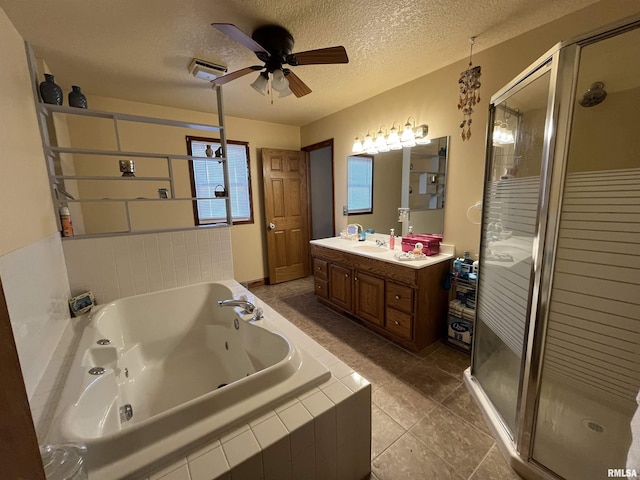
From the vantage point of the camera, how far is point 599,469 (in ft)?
3.76

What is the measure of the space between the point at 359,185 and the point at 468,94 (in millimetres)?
1448

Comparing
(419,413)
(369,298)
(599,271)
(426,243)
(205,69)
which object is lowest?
(419,413)

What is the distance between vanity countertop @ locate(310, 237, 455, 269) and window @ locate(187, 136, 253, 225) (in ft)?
4.29

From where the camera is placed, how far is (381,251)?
266cm

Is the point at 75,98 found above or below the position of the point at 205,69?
below

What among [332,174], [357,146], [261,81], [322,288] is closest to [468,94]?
[357,146]

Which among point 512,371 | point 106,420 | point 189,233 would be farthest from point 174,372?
point 512,371

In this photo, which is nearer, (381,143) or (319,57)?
(319,57)

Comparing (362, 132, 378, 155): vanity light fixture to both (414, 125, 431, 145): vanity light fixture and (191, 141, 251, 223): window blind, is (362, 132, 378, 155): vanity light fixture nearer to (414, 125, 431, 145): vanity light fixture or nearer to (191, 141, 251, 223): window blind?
(414, 125, 431, 145): vanity light fixture

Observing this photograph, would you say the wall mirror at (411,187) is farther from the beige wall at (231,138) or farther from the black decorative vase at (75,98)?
the black decorative vase at (75,98)

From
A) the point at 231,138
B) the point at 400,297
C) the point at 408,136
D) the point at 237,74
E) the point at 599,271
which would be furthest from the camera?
the point at 231,138

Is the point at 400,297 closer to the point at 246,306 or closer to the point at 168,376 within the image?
the point at 246,306

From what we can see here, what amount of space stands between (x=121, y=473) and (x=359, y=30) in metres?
2.44

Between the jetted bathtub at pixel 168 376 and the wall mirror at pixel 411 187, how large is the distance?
69.3 inches
